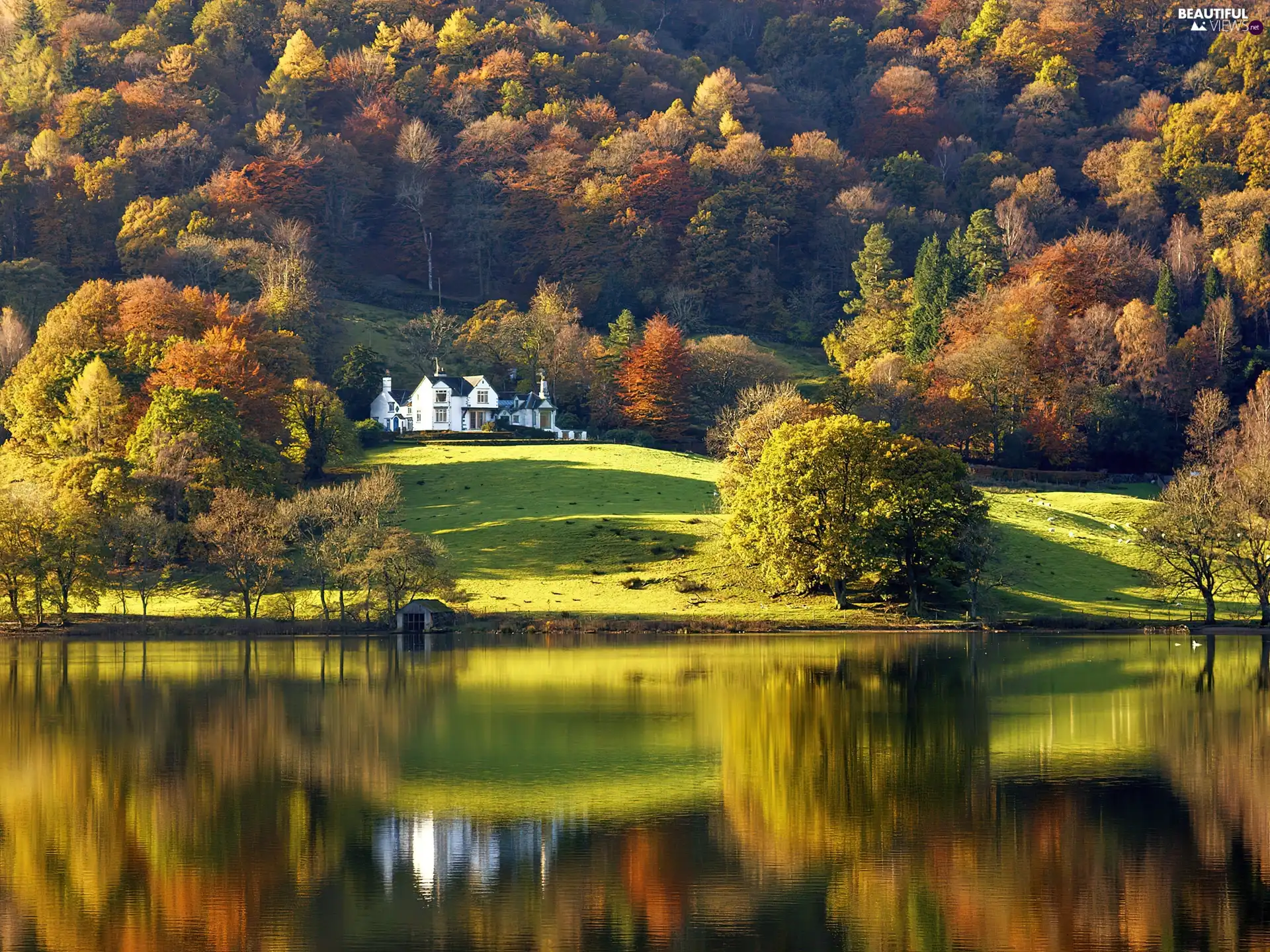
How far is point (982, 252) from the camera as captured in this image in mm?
148375

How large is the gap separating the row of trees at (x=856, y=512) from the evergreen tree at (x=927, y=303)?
2025 inches

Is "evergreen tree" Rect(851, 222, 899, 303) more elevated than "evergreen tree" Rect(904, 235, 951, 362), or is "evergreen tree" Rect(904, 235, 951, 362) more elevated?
"evergreen tree" Rect(851, 222, 899, 303)

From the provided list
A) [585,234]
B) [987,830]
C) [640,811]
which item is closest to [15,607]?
[640,811]

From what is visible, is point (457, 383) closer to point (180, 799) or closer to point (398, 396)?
point (398, 396)

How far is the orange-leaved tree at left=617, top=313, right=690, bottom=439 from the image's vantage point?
128m

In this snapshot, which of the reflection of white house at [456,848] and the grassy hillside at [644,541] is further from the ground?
the grassy hillside at [644,541]

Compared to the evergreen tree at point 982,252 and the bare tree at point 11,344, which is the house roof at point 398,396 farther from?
the evergreen tree at point 982,252

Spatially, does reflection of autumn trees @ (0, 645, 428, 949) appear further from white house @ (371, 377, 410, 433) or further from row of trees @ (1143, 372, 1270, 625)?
white house @ (371, 377, 410, 433)

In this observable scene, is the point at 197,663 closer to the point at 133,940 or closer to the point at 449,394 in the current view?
the point at 133,940

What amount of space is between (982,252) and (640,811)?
122092 mm

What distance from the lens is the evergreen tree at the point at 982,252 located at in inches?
5699

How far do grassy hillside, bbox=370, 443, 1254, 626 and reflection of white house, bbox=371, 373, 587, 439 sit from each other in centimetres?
1614

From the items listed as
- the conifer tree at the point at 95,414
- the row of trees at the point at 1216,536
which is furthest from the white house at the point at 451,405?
the row of trees at the point at 1216,536

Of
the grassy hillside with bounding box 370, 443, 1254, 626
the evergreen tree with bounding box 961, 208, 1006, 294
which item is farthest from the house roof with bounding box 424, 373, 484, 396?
the evergreen tree with bounding box 961, 208, 1006, 294
